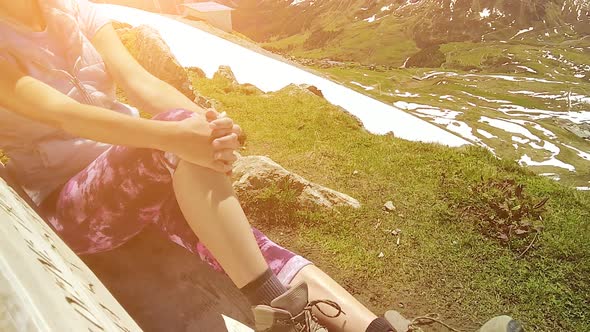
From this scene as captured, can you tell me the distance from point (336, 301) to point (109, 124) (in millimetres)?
2113

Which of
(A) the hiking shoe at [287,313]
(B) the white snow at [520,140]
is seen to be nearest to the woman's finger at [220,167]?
(A) the hiking shoe at [287,313]

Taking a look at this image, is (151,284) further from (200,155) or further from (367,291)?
(367,291)

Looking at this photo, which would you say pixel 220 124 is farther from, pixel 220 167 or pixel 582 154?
pixel 582 154

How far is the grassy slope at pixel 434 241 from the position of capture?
19.2 feet

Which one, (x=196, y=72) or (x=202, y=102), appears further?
(x=196, y=72)

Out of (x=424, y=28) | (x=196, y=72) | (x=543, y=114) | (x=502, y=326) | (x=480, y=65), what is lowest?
(x=543, y=114)

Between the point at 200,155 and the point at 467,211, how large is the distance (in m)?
6.04

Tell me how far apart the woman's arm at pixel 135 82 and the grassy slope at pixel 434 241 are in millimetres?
3607

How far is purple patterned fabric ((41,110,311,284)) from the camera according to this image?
9.95ft

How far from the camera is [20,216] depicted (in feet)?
7.47

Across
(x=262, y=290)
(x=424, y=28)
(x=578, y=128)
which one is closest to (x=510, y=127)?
(x=578, y=128)

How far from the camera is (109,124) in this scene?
293cm

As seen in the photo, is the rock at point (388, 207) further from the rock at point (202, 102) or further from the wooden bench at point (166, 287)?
the rock at point (202, 102)

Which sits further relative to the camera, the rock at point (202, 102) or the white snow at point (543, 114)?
the white snow at point (543, 114)
